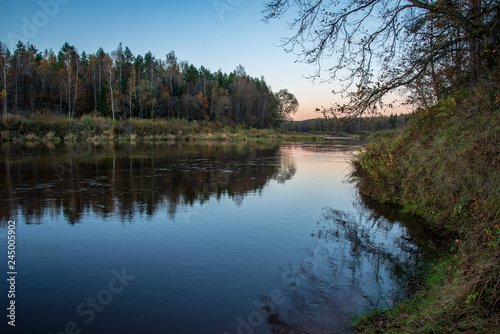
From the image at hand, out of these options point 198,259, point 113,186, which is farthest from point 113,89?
point 198,259

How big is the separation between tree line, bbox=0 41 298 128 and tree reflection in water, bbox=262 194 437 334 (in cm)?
6034

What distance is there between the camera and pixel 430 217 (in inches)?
350

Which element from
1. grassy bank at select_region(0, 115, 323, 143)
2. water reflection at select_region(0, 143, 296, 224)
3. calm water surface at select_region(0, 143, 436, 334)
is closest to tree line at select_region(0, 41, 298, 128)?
grassy bank at select_region(0, 115, 323, 143)

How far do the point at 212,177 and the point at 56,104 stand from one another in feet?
229

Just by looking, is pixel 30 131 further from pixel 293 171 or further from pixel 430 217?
pixel 430 217

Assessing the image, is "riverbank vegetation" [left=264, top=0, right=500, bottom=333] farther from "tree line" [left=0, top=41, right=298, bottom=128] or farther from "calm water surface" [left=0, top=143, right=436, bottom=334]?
"tree line" [left=0, top=41, right=298, bottom=128]

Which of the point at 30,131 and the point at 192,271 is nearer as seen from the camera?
the point at 192,271

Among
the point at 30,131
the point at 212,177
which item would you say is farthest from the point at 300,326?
the point at 30,131

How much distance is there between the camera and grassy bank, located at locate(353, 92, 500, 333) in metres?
3.57

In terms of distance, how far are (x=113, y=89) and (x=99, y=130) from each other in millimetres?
22818

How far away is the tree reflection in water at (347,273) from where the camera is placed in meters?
4.58

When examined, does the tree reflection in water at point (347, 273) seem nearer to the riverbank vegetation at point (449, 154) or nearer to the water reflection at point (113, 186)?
the riverbank vegetation at point (449, 154)

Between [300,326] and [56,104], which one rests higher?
[56,104]

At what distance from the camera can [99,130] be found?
1925 inches
